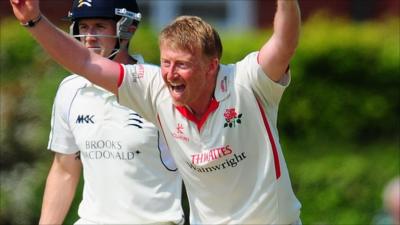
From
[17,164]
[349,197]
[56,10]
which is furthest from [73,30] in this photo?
[56,10]

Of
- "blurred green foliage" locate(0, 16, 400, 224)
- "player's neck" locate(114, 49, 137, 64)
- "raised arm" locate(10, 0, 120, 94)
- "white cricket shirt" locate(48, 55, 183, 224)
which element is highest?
"raised arm" locate(10, 0, 120, 94)

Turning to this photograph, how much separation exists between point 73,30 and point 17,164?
361 cm

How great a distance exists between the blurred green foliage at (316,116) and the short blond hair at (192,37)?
4443mm

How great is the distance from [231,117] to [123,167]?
3.77 feet

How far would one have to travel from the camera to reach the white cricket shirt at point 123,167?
7012mm

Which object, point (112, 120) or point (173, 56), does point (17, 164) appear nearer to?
point (112, 120)

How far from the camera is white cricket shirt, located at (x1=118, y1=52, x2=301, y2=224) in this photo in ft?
19.7

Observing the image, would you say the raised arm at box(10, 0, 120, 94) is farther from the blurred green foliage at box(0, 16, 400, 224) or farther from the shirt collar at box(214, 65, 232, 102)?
the blurred green foliage at box(0, 16, 400, 224)

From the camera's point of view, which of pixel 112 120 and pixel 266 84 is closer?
pixel 266 84

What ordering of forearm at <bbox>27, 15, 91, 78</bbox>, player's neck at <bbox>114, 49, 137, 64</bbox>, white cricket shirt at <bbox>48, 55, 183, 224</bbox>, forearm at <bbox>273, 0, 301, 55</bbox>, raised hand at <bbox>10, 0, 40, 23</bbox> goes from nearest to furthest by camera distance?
forearm at <bbox>273, 0, 301, 55</bbox>, raised hand at <bbox>10, 0, 40, 23</bbox>, forearm at <bbox>27, 15, 91, 78</bbox>, white cricket shirt at <bbox>48, 55, 183, 224</bbox>, player's neck at <bbox>114, 49, 137, 64</bbox>

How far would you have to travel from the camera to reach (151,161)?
23.0 ft

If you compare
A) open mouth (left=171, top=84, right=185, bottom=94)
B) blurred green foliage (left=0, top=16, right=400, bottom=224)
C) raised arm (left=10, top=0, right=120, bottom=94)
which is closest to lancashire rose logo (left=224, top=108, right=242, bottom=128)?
open mouth (left=171, top=84, right=185, bottom=94)

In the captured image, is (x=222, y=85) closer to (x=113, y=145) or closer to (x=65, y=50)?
(x=65, y=50)

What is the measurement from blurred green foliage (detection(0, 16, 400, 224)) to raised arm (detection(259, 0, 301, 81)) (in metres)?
4.70
